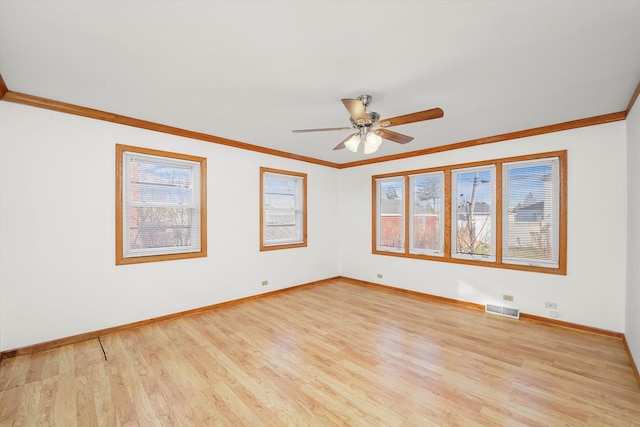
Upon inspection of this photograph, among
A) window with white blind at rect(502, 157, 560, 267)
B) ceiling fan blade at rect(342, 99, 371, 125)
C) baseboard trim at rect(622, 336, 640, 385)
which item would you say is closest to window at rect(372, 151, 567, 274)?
window with white blind at rect(502, 157, 560, 267)

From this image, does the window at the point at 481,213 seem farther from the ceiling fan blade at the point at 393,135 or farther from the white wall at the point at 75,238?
the white wall at the point at 75,238

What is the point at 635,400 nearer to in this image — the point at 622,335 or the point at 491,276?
the point at 622,335

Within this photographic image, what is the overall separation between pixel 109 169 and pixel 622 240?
6.01 metres

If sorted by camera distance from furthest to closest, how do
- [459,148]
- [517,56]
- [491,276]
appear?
[459,148] → [491,276] → [517,56]

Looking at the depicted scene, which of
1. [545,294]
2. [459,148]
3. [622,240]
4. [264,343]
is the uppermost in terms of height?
[459,148]

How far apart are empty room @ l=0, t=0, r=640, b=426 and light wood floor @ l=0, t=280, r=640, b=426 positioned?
24 millimetres

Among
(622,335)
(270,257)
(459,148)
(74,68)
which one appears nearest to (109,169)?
(74,68)

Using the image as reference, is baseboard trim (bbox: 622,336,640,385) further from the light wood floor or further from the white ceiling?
the white ceiling

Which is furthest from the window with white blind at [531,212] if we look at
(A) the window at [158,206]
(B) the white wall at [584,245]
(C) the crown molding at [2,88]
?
(C) the crown molding at [2,88]

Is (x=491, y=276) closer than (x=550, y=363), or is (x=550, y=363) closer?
(x=550, y=363)

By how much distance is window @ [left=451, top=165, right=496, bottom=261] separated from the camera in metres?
4.06

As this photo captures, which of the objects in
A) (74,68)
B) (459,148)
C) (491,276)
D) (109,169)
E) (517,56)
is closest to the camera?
(517,56)

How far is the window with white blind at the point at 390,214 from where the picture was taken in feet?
16.8

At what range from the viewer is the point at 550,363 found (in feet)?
8.43
